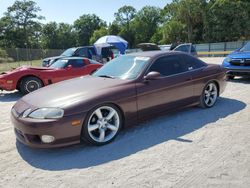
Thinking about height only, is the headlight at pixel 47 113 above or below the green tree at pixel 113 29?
below

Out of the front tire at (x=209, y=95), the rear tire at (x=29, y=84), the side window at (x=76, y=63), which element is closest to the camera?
the front tire at (x=209, y=95)

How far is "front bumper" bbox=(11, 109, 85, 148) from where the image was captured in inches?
154

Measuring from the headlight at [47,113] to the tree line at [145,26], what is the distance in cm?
3947

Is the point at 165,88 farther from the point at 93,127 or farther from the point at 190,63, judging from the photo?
the point at 93,127

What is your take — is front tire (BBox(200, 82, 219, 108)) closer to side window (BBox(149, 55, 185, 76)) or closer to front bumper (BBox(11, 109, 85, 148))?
side window (BBox(149, 55, 185, 76))

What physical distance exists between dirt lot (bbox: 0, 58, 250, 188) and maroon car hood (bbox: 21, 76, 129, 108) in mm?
727

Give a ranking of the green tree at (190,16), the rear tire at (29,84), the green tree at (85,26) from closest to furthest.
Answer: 1. the rear tire at (29,84)
2. the green tree at (190,16)
3. the green tree at (85,26)

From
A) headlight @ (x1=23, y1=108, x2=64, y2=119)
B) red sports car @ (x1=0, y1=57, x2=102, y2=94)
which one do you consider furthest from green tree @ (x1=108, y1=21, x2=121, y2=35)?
headlight @ (x1=23, y1=108, x2=64, y2=119)

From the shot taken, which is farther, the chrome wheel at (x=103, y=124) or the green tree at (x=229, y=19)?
the green tree at (x=229, y=19)

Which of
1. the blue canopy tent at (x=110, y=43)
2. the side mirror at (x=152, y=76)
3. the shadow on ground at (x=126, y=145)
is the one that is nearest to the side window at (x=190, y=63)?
the shadow on ground at (x=126, y=145)

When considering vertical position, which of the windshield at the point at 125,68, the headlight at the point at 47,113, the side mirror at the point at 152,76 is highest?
the windshield at the point at 125,68

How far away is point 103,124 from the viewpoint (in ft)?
14.5

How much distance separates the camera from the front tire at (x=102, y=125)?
167 inches

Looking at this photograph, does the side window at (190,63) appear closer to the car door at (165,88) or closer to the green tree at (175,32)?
the car door at (165,88)
